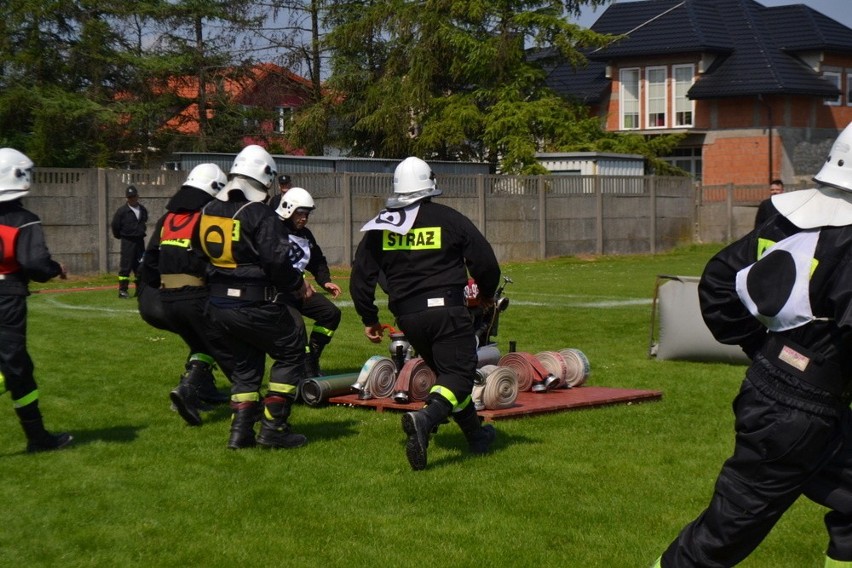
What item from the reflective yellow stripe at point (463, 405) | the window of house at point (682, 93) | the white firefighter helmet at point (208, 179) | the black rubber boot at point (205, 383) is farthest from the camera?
the window of house at point (682, 93)

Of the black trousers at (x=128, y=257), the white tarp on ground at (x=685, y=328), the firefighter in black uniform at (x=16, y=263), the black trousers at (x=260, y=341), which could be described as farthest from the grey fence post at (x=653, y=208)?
the firefighter in black uniform at (x=16, y=263)

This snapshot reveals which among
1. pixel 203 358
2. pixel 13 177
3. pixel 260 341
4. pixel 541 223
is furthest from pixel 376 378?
pixel 541 223

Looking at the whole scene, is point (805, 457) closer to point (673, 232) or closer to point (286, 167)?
point (286, 167)

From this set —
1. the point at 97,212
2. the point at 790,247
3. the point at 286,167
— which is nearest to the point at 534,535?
the point at 790,247

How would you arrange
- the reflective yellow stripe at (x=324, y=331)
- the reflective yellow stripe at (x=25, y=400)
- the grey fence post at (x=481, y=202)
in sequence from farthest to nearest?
the grey fence post at (x=481, y=202) → the reflective yellow stripe at (x=324, y=331) → the reflective yellow stripe at (x=25, y=400)

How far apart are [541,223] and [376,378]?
22267mm

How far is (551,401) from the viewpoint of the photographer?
11.0 m

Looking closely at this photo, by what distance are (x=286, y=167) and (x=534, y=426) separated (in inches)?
861

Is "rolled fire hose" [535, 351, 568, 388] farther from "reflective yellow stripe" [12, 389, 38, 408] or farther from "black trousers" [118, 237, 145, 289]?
"black trousers" [118, 237, 145, 289]

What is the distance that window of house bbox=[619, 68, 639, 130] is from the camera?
53.9 m

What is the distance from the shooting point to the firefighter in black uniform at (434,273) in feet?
28.2

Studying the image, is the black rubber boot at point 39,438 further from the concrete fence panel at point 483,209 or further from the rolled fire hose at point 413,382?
the concrete fence panel at point 483,209

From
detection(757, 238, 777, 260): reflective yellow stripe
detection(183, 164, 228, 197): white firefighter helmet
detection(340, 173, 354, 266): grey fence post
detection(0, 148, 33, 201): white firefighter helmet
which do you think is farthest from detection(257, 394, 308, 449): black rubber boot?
detection(340, 173, 354, 266): grey fence post

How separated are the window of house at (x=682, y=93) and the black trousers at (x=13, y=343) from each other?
46.9 meters
